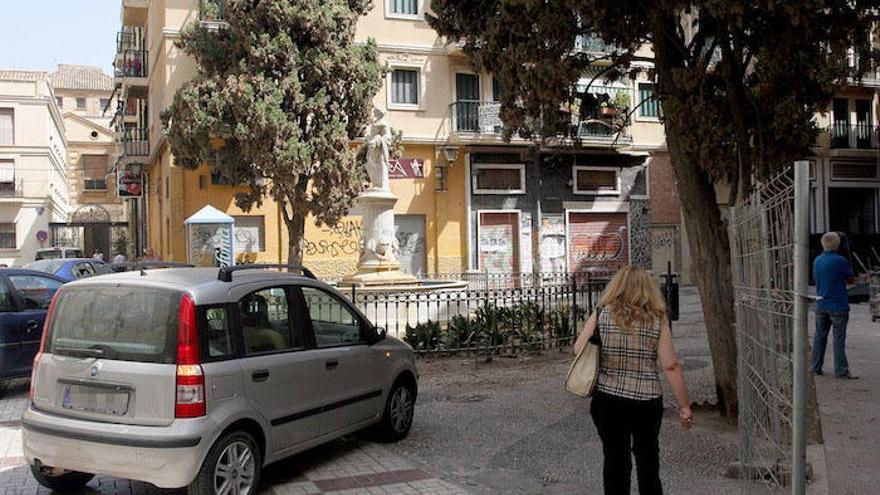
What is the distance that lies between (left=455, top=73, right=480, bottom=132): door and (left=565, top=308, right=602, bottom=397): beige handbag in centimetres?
2287

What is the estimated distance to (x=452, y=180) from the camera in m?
27.5

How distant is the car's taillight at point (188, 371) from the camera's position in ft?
15.8

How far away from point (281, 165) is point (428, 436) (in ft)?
43.5

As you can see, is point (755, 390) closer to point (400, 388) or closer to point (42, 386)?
point (400, 388)

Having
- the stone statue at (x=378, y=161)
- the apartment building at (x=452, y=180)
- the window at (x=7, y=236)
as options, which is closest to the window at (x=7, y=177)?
the window at (x=7, y=236)

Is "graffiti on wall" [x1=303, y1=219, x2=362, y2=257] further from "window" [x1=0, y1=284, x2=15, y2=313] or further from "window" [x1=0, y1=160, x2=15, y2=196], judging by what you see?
"window" [x1=0, y1=160, x2=15, y2=196]

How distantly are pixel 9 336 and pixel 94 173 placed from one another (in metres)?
61.1

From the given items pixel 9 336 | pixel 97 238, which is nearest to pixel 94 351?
pixel 9 336

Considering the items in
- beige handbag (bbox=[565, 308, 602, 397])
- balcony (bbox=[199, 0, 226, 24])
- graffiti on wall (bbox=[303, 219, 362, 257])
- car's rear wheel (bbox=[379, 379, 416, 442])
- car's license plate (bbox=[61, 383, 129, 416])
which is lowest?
car's rear wheel (bbox=[379, 379, 416, 442])

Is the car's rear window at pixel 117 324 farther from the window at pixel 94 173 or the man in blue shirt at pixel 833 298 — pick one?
the window at pixel 94 173

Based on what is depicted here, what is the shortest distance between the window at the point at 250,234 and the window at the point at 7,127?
94.0 ft

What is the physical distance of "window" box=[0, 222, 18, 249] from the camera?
42812mm

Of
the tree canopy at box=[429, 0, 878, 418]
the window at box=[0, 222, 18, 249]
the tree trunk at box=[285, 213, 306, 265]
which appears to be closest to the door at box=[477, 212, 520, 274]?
the tree trunk at box=[285, 213, 306, 265]

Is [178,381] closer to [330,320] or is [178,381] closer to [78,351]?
[78,351]
